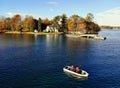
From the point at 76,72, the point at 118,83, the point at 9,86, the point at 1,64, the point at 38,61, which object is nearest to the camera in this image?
the point at 9,86

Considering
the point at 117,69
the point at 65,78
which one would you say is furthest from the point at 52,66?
the point at 117,69

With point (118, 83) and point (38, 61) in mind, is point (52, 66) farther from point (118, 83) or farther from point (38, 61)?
point (118, 83)

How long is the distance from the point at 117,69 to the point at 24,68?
126 ft

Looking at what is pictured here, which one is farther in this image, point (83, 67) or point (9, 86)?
point (83, 67)

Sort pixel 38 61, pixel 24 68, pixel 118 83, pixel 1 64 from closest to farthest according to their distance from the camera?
pixel 118 83 < pixel 24 68 < pixel 1 64 < pixel 38 61

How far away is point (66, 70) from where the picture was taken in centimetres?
7750

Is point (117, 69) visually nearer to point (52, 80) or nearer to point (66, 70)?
point (66, 70)

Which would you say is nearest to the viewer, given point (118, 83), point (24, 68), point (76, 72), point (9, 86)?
point (9, 86)

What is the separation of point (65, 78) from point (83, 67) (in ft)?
59.8

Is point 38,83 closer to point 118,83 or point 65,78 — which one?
point 65,78

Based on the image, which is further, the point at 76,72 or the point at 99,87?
the point at 76,72

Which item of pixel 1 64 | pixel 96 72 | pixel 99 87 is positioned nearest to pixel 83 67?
pixel 96 72

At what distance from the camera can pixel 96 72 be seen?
260 feet

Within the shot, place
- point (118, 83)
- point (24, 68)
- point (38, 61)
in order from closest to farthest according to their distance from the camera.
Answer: point (118, 83)
point (24, 68)
point (38, 61)
